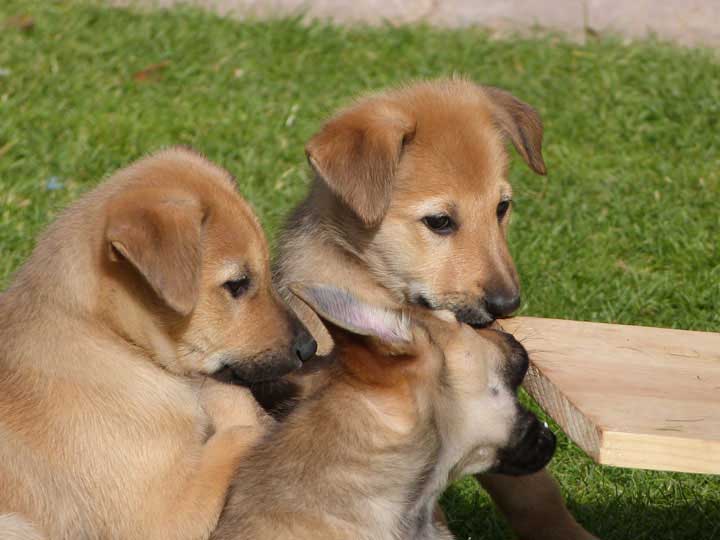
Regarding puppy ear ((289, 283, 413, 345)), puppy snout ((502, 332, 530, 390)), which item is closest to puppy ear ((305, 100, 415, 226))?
puppy snout ((502, 332, 530, 390))

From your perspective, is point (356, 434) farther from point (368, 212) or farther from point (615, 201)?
point (615, 201)

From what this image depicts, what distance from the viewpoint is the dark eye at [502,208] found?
5660 mm

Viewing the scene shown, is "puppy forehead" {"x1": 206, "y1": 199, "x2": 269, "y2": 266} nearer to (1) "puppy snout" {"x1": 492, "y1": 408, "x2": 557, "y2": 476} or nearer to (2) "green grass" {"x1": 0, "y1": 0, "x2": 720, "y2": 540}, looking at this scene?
(1) "puppy snout" {"x1": 492, "y1": 408, "x2": 557, "y2": 476}

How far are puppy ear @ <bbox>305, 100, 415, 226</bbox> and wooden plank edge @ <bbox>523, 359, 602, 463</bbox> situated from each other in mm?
1063

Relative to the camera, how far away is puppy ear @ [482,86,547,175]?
581 centimetres

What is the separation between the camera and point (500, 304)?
5.29m

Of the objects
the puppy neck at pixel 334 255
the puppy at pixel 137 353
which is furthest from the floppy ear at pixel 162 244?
the puppy neck at pixel 334 255

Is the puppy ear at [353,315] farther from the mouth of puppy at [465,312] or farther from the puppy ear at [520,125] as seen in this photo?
the puppy ear at [520,125]

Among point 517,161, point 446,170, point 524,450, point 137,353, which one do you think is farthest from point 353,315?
point 517,161

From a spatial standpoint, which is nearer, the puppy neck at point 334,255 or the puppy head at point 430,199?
the puppy head at point 430,199

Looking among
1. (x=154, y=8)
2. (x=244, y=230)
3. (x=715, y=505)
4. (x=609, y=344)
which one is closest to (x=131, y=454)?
(x=244, y=230)

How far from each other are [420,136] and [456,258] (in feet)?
1.82

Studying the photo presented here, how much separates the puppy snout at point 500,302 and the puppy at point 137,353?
0.85 m

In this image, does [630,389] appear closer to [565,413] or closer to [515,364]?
[565,413]
